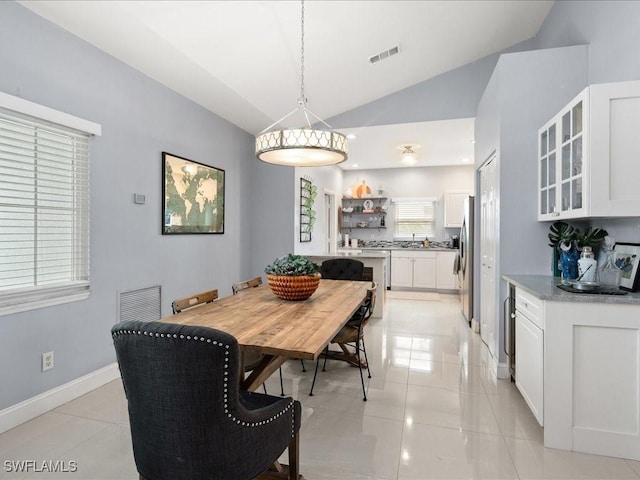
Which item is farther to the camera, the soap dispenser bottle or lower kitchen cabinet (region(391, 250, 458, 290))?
lower kitchen cabinet (region(391, 250, 458, 290))

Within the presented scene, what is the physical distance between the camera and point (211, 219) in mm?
4188

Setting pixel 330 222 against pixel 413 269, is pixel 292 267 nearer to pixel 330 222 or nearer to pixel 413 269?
pixel 330 222

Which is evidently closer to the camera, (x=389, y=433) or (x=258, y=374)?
(x=258, y=374)

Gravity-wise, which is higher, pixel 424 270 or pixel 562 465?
pixel 424 270

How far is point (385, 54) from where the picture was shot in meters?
3.75

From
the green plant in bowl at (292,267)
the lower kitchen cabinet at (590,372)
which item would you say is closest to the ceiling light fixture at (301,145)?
the green plant in bowl at (292,267)

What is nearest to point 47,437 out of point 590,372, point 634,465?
point 590,372

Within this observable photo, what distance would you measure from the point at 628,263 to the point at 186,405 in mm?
2584

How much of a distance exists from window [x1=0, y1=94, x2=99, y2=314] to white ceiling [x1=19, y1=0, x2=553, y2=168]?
→ 789 mm

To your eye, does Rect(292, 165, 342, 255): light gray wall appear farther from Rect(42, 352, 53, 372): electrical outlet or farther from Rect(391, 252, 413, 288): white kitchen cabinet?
Rect(42, 352, 53, 372): electrical outlet

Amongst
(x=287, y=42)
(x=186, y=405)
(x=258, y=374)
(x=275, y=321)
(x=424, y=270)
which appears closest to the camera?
(x=186, y=405)

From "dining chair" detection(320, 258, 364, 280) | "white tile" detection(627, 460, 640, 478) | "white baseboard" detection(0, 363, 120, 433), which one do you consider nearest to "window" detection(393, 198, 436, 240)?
"dining chair" detection(320, 258, 364, 280)

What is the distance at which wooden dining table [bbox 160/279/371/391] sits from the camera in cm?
154

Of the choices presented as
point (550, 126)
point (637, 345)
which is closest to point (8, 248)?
point (637, 345)
